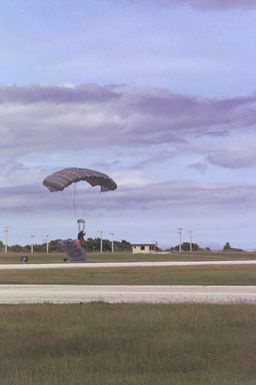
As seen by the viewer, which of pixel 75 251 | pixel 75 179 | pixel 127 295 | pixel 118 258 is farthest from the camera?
pixel 118 258

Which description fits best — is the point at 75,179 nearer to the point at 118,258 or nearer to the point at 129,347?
the point at 118,258

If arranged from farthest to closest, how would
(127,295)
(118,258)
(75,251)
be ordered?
(118,258)
(75,251)
(127,295)

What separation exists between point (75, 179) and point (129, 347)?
3635cm

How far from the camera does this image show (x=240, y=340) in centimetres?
991

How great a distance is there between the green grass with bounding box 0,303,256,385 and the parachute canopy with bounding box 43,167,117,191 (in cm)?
3048

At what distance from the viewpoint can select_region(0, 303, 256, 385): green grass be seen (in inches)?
298

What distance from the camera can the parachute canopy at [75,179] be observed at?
146ft

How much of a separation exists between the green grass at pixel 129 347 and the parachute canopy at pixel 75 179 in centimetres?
3048

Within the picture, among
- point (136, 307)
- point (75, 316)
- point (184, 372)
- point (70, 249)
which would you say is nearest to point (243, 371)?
point (184, 372)

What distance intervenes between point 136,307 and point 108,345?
5.34m

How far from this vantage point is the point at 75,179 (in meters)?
45.5

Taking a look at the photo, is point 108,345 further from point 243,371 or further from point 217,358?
point 243,371

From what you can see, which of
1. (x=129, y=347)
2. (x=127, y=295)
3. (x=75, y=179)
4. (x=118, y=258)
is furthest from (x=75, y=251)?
(x=129, y=347)

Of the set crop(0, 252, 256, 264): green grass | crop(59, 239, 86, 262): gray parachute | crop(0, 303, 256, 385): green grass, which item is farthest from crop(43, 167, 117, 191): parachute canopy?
crop(0, 303, 256, 385): green grass
